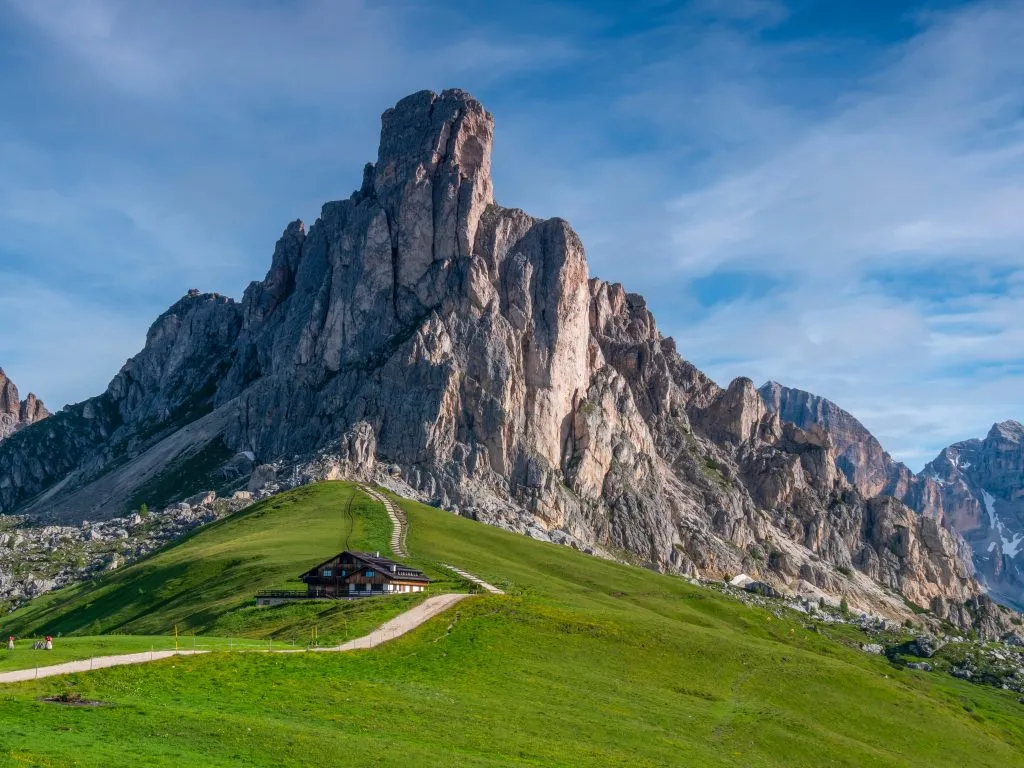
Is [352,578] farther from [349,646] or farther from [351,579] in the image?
[349,646]

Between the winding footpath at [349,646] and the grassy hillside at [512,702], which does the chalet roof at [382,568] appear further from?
the winding footpath at [349,646]

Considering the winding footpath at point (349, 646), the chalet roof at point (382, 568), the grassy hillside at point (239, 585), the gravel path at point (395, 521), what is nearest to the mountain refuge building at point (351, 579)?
the chalet roof at point (382, 568)

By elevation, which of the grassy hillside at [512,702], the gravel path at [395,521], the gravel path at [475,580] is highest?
the gravel path at [395,521]

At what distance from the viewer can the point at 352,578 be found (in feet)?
303

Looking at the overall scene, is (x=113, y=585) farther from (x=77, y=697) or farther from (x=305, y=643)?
(x=77, y=697)

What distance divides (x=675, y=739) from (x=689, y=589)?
312 ft

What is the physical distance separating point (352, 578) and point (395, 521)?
5044cm

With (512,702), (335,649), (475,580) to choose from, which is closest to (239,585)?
(475,580)

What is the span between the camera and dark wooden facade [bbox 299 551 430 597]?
91.8 metres

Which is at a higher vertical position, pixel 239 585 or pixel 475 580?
pixel 475 580

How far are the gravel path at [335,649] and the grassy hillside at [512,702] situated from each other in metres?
1.54

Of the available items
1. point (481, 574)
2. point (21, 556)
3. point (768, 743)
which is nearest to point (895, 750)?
point (768, 743)

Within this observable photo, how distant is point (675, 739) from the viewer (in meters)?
52.4

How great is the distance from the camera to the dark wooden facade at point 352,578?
301 feet
